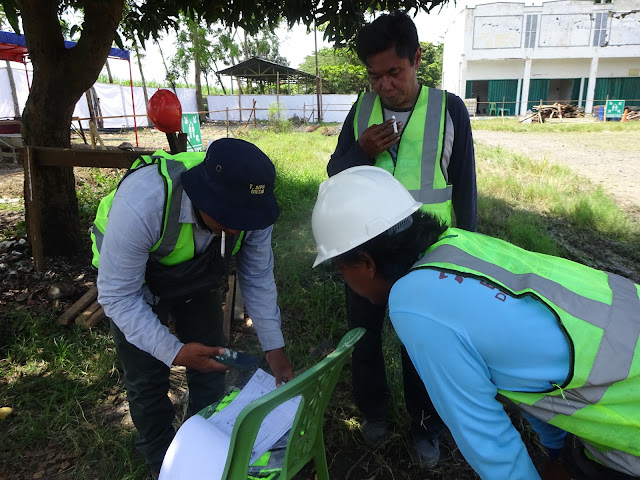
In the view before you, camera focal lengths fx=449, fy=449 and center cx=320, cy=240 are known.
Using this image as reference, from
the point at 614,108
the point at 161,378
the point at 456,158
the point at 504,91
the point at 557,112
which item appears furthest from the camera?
the point at 504,91

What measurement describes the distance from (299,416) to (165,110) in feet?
7.46

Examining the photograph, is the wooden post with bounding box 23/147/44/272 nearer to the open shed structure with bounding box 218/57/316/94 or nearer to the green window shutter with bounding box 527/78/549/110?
the open shed structure with bounding box 218/57/316/94

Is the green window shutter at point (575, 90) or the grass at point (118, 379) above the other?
the green window shutter at point (575, 90)

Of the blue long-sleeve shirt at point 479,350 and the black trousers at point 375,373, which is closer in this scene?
the blue long-sleeve shirt at point 479,350

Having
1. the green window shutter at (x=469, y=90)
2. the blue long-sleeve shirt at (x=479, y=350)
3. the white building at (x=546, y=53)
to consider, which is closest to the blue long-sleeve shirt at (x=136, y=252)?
the blue long-sleeve shirt at (x=479, y=350)

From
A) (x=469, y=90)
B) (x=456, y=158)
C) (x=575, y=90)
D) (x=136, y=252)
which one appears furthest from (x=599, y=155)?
(x=575, y=90)

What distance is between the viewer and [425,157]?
1.81 metres

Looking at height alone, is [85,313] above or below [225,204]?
below

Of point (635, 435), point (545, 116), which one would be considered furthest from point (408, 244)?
point (545, 116)

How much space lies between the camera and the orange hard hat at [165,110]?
282 cm

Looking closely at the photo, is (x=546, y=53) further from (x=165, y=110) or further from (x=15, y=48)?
(x=165, y=110)

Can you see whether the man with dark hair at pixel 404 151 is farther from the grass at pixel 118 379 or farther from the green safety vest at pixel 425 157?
the grass at pixel 118 379

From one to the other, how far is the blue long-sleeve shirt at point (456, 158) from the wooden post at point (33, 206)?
2592mm

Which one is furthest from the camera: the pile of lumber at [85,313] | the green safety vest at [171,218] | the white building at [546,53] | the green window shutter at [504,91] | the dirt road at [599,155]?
the green window shutter at [504,91]
